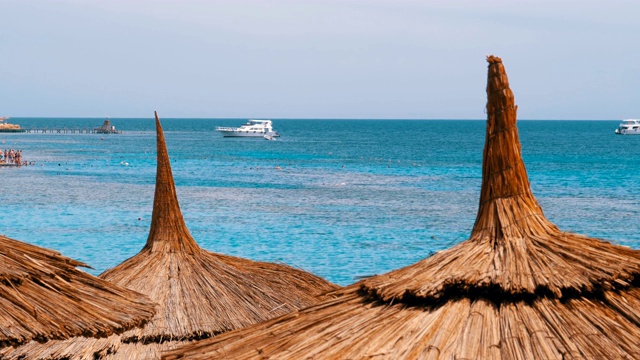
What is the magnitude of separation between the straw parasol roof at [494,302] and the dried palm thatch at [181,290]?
12.4ft

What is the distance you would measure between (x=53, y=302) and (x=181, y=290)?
3124mm

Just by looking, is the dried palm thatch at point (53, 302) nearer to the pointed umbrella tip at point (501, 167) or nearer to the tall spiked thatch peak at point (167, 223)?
the tall spiked thatch peak at point (167, 223)

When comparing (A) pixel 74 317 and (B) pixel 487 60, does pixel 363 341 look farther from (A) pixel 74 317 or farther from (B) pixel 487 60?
(A) pixel 74 317

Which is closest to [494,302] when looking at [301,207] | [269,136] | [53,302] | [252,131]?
[53,302]

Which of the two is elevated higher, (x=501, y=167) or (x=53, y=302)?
(x=501, y=167)

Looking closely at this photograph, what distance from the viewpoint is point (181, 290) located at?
33.3 ft

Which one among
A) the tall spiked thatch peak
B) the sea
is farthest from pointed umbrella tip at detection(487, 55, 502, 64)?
the sea

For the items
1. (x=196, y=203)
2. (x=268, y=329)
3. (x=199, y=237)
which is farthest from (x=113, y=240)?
(x=268, y=329)

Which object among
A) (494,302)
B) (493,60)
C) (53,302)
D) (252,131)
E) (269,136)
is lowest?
(269,136)

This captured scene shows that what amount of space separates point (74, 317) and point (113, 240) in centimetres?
1882

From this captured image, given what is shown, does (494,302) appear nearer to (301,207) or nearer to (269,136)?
(301,207)

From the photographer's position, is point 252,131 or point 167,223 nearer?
point 167,223

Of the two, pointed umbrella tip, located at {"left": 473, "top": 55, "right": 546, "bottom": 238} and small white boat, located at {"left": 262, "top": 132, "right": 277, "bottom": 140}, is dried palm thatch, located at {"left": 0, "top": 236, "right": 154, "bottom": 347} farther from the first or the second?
small white boat, located at {"left": 262, "top": 132, "right": 277, "bottom": 140}

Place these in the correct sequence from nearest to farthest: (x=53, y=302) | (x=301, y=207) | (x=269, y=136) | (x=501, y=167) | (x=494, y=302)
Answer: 1. (x=494, y=302)
2. (x=501, y=167)
3. (x=53, y=302)
4. (x=301, y=207)
5. (x=269, y=136)
